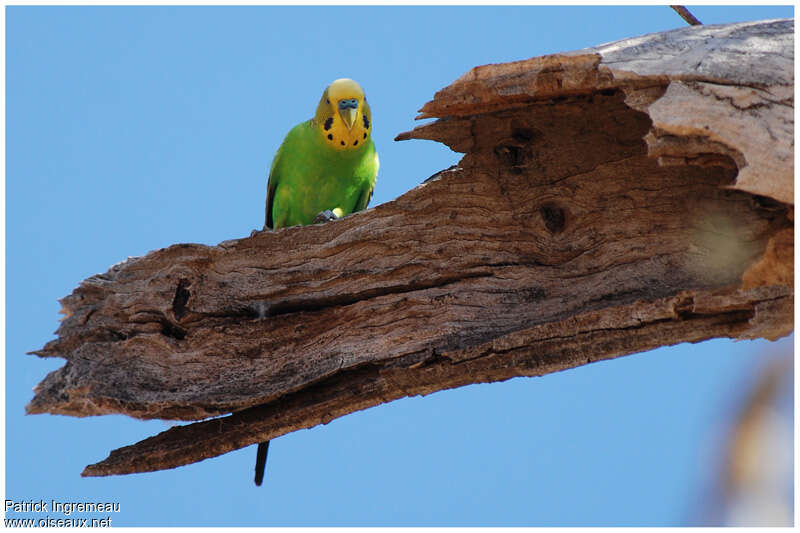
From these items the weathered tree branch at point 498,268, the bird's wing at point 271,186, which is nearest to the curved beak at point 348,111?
the bird's wing at point 271,186

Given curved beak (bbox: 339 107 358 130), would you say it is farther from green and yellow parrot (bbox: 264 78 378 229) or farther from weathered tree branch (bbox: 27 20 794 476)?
weathered tree branch (bbox: 27 20 794 476)

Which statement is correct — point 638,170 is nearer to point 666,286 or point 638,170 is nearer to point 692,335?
point 666,286

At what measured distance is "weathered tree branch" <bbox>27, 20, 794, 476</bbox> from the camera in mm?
3516

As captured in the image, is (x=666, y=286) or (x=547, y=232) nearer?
(x=666, y=286)

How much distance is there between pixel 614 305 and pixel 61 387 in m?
2.87

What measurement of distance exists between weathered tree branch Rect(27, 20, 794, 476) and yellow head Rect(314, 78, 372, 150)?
1.69m

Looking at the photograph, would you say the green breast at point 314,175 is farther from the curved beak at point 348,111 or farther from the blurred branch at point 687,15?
the blurred branch at point 687,15

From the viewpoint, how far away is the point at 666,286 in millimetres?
3857

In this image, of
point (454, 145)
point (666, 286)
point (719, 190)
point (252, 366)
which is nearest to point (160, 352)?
point (252, 366)

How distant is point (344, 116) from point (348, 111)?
0.15 feet

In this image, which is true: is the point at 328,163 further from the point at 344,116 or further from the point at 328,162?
the point at 344,116

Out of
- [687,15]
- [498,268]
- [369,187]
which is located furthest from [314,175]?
[687,15]

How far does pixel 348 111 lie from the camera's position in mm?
6113

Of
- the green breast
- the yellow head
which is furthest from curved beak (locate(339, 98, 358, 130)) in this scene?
the green breast
